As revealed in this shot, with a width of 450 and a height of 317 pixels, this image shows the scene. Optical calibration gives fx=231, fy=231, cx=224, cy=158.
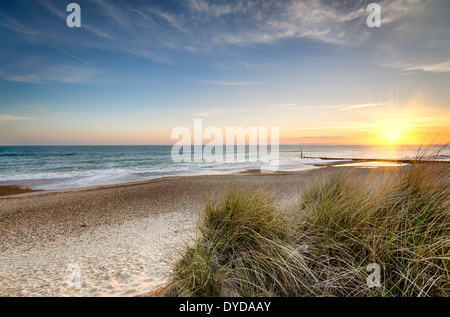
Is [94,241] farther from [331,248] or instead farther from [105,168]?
Result: [105,168]

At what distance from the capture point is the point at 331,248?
11.4ft

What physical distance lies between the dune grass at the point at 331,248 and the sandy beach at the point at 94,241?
0.90m

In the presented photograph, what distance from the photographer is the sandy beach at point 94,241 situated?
4.00 metres

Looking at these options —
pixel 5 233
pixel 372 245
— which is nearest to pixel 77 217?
pixel 5 233

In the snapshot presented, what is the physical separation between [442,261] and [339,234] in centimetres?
114

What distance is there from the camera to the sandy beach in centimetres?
400

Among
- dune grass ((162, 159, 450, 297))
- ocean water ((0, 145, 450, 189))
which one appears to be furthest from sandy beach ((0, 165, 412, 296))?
ocean water ((0, 145, 450, 189))

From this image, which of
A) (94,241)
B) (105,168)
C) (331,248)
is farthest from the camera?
(105,168)

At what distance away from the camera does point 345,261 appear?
10.7 feet

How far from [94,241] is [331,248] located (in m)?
5.98

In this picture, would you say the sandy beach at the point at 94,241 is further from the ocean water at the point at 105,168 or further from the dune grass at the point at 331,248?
the ocean water at the point at 105,168

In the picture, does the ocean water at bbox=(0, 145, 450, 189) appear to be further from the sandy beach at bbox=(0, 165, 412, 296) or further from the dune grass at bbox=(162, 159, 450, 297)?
the sandy beach at bbox=(0, 165, 412, 296)

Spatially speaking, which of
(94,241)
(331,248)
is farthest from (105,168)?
(331,248)
